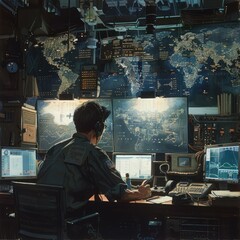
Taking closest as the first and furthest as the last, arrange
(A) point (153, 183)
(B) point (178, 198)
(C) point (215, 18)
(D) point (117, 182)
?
(D) point (117, 182)
(B) point (178, 198)
(A) point (153, 183)
(C) point (215, 18)

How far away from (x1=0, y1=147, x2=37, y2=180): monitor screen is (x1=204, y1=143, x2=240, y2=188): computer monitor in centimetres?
181

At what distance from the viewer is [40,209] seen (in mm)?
2422

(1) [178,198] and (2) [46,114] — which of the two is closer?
(1) [178,198]

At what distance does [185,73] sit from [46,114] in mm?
1766

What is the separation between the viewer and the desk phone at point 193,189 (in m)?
3.17

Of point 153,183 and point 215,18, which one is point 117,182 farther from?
point 215,18

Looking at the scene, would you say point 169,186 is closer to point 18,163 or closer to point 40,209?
point 40,209

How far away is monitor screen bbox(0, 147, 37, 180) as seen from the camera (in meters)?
3.64

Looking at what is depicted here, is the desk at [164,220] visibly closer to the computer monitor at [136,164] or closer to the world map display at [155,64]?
the computer monitor at [136,164]

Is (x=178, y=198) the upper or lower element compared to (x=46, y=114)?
lower

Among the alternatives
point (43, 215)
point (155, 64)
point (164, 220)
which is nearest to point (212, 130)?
point (155, 64)

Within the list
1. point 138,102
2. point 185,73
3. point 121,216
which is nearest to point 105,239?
point 121,216

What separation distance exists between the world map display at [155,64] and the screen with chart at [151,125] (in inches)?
11.4

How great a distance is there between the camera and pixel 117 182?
273 centimetres
